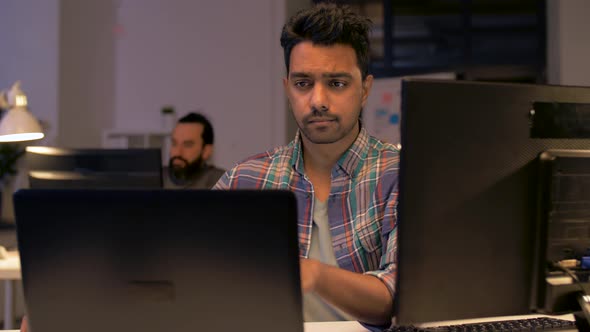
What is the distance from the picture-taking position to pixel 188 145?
3.40 m

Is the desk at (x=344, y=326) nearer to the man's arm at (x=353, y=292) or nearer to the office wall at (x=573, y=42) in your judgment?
the man's arm at (x=353, y=292)

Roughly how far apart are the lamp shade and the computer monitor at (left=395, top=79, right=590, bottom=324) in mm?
2000

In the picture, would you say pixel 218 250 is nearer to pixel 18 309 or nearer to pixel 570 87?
pixel 570 87

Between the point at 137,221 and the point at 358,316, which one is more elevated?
the point at 137,221

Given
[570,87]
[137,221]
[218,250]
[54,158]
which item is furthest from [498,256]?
[54,158]

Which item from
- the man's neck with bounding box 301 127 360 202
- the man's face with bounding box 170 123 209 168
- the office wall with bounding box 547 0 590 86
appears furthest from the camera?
the office wall with bounding box 547 0 590 86

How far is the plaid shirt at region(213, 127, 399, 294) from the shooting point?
133 centimetres

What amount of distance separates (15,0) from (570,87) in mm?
5277

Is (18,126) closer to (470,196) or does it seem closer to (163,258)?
(163,258)

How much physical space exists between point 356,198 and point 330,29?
1.29 ft

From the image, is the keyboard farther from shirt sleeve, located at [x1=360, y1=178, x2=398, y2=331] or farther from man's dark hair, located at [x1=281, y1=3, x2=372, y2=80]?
man's dark hair, located at [x1=281, y1=3, x2=372, y2=80]

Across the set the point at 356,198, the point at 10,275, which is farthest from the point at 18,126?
the point at 356,198

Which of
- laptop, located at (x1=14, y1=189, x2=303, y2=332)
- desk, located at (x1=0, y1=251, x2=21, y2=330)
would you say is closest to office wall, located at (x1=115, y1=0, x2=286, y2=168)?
desk, located at (x1=0, y1=251, x2=21, y2=330)

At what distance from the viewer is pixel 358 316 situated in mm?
1053
